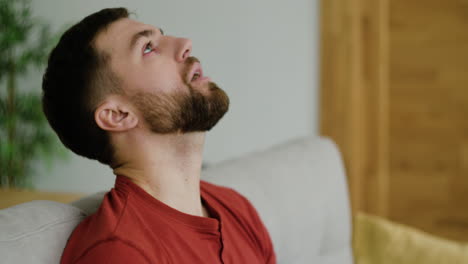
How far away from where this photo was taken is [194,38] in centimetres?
173

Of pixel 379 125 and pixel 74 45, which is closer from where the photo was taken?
pixel 74 45

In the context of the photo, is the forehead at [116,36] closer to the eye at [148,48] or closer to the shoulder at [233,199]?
the eye at [148,48]

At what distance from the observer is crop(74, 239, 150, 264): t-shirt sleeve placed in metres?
0.91

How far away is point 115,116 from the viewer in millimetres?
1004

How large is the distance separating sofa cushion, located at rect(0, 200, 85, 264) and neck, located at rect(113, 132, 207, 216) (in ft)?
0.36

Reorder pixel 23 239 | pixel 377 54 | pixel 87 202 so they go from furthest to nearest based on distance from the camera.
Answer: pixel 377 54 → pixel 87 202 → pixel 23 239

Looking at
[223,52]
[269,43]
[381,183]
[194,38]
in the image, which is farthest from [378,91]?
[194,38]

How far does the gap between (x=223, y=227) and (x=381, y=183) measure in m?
2.22

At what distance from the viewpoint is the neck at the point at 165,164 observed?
1.03m

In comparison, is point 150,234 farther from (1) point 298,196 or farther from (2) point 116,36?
(1) point 298,196

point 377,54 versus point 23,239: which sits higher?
point 23,239

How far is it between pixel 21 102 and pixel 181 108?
459 millimetres

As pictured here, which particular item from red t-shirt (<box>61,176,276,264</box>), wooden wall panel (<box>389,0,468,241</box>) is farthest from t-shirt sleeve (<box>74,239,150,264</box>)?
wooden wall panel (<box>389,0,468,241</box>)

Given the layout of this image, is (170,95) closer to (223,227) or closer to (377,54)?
(223,227)
